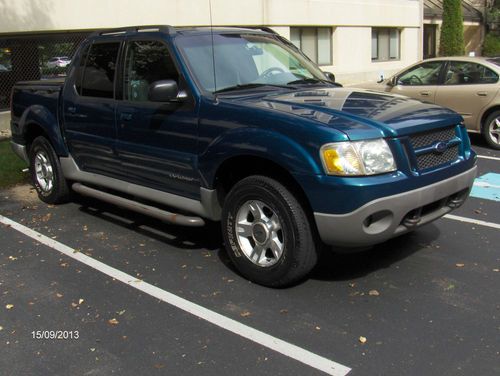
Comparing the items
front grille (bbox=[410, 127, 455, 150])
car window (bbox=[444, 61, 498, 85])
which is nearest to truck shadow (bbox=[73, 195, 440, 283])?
front grille (bbox=[410, 127, 455, 150])

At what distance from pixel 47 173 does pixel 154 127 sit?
2520mm

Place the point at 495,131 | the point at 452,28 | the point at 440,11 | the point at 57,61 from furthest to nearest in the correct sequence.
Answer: the point at 440,11 → the point at 452,28 → the point at 57,61 → the point at 495,131

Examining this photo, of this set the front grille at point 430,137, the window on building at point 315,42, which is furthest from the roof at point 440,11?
the front grille at point 430,137

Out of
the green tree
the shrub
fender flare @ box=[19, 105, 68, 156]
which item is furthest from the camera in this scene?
the shrub

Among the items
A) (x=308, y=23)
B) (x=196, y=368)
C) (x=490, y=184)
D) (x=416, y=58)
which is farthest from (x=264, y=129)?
(x=416, y=58)

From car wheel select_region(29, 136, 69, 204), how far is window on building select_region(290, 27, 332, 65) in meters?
13.2

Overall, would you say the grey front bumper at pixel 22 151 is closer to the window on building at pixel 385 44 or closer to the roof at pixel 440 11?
the window on building at pixel 385 44

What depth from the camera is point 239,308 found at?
4031 millimetres

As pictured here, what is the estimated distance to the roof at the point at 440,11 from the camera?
2692 cm

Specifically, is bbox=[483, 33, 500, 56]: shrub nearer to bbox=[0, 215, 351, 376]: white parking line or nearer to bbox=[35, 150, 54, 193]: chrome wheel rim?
bbox=[35, 150, 54, 193]: chrome wheel rim

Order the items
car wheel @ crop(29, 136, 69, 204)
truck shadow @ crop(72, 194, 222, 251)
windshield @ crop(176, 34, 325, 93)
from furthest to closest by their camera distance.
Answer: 1. car wheel @ crop(29, 136, 69, 204)
2. truck shadow @ crop(72, 194, 222, 251)
3. windshield @ crop(176, 34, 325, 93)

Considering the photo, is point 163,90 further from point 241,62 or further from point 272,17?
point 272,17

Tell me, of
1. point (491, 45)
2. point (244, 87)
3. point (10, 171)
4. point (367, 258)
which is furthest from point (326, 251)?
point (491, 45)
